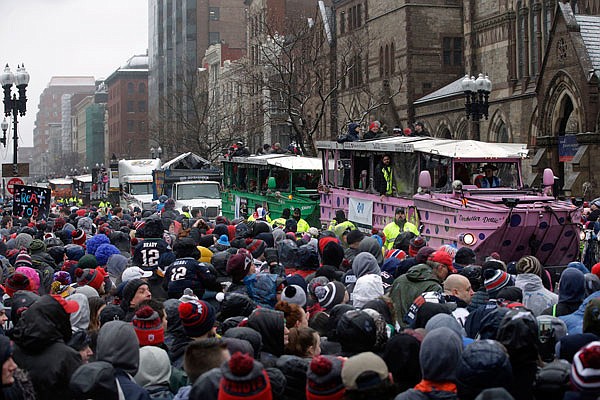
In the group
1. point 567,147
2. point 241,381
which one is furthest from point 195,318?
point 567,147

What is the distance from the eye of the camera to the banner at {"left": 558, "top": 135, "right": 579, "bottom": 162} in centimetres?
3412

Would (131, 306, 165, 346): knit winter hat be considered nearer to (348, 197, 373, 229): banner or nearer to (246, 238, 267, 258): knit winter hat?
(246, 238, 267, 258): knit winter hat

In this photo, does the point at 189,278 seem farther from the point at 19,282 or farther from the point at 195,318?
the point at 195,318

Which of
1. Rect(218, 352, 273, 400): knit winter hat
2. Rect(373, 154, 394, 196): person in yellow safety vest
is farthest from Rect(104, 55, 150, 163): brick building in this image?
Rect(218, 352, 273, 400): knit winter hat

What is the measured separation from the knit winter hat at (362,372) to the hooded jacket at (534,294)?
376 cm

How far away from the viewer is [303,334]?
270 inches

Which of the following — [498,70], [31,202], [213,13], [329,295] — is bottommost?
[329,295]

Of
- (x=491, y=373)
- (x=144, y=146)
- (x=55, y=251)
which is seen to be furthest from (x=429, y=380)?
(x=144, y=146)

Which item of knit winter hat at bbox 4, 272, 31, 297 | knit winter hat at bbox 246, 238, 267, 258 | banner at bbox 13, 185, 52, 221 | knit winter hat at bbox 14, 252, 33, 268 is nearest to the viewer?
knit winter hat at bbox 4, 272, 31, 297

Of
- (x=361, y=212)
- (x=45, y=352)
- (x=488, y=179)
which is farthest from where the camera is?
(x=361, y=212)

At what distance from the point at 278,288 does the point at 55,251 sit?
18.0ft

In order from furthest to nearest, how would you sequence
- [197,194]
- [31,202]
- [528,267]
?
[197,194], [31,202], [528,267]

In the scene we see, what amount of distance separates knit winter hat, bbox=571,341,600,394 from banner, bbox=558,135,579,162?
29.7m

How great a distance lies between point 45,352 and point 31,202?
16.8m
